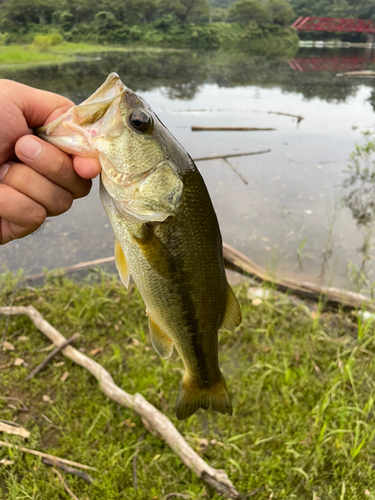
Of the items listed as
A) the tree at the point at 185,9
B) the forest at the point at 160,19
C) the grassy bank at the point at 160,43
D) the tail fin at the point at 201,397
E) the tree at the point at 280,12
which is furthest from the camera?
the tree at the point at 280,12

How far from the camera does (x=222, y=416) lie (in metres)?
3.20

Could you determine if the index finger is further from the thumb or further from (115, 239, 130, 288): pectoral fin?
(115, 239, 130, 288): pectoral fin

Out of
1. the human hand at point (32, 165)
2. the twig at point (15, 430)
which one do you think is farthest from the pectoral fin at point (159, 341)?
the twig at point (15, 430)

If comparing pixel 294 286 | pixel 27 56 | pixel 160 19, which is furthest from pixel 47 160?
pixel 160 19

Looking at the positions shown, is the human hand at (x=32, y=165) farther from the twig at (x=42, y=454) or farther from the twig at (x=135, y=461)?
the twig at (x=135, y=461)

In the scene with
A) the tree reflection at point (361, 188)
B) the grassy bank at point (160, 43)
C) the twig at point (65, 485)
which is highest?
the twig at point (65, 485)

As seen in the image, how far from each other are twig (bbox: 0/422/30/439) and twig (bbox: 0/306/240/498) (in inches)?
27.1

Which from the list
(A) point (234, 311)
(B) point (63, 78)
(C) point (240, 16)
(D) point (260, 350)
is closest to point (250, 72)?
(B) point (63, 78)

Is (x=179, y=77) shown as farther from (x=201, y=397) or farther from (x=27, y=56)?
(x=201, y=397)

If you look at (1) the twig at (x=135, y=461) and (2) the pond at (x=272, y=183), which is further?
(2) the pond at (x=272, y=183)

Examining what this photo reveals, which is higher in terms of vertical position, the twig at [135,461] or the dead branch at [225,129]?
the twig at [135,461]

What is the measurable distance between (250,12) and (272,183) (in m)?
61.6

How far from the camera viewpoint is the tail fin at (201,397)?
6.23 feet

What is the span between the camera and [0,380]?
342 centimetres
